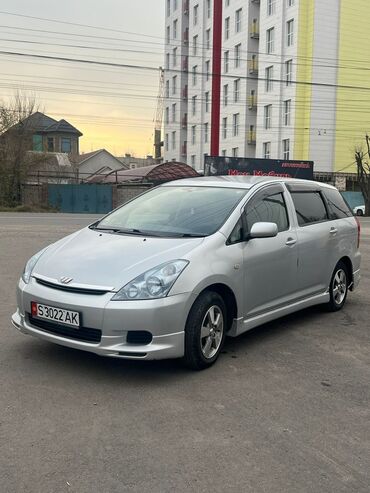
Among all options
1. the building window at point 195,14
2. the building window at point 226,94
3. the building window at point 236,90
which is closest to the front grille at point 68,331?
the building window at point 236,90

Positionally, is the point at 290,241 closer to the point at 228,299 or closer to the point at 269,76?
the point at 228,299

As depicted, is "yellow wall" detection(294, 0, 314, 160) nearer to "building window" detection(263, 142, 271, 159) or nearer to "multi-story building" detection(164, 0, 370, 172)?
"multi-story building" detection(164, 0, 370, 172)

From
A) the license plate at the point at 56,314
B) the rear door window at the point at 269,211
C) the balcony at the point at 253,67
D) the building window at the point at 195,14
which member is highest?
the building window at the point at 195,14

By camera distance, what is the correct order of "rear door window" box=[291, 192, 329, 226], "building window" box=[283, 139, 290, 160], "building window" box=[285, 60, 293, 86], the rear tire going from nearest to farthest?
"rear door window" box=[291, 192, 329, 226] < the rear tire < "building window" box=[285, 60, 293, 86] < "building window" box=[283, 139, 290, 160]

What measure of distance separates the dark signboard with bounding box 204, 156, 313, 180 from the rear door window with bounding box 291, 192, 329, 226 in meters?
28.1

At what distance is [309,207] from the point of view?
6.25 m

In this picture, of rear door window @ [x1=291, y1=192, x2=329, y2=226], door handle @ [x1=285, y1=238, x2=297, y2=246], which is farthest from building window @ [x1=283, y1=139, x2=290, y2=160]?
door handle @ [x1=285, y1=238, x2=297, y2=246]

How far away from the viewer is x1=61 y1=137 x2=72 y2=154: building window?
236 ft

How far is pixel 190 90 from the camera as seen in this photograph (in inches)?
2525

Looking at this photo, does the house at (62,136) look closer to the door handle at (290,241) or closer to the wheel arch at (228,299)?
the door handle at (290,241)

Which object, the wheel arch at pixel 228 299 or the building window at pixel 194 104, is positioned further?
the building window at pixel 194 104

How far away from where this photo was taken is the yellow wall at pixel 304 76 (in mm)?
44219

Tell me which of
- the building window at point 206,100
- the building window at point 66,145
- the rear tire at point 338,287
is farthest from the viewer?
the building window at point 66,145

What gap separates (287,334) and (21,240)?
30.4 feet
